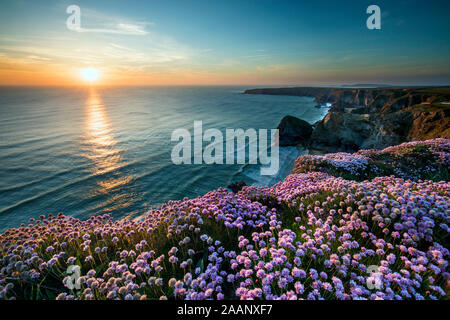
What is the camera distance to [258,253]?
15.6ft

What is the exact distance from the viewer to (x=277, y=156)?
32.2 m

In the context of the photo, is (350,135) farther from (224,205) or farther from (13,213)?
(13,213)

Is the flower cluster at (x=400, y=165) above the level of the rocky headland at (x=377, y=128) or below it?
below

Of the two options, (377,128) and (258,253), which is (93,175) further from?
(377,128)

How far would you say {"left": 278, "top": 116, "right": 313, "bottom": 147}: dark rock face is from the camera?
39.5 meters

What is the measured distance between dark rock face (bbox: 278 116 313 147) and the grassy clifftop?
105 ft

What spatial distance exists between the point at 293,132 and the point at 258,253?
38.7 metres

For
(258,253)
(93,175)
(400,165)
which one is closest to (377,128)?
(400,165)

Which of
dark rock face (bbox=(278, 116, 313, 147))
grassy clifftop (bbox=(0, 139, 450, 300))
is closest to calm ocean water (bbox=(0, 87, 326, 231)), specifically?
dark rock face (bbox=(278, 116, 313, 147))

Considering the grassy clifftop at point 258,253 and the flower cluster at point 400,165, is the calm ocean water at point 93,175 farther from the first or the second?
the grassy clifftop at point 258,253

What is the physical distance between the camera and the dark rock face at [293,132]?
39469 mm

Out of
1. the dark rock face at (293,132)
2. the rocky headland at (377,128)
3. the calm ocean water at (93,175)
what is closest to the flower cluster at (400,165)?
the rocky headland at (377,128)

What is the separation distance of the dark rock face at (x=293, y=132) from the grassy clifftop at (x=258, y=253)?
3215cm
